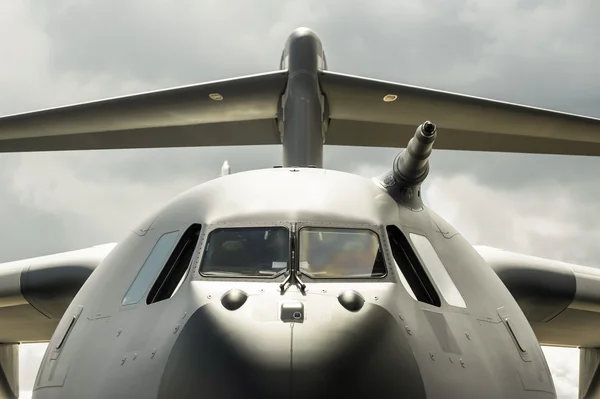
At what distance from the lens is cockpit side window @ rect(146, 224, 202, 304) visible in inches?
190

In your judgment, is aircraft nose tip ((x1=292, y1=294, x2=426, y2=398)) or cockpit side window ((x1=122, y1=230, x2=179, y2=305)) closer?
aircraft nose tip ((x1=292, y1=294, x2=426, y2=398))

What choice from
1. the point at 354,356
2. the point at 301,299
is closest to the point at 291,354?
the point at 354,356

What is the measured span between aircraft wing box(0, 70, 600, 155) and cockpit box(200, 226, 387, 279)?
4.74 m

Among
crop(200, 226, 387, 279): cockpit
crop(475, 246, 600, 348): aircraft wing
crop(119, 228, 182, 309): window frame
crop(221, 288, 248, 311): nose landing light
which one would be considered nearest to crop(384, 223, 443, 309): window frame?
crop(200, 226, 387, 279): cockpit

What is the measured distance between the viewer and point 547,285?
350 inches

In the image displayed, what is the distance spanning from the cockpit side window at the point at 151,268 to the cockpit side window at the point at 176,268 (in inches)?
2.6

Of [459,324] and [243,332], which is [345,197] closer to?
[459,324]

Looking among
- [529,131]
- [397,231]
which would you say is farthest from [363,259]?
[529,131]

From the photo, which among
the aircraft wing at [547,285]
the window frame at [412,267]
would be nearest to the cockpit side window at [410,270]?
the window frame at [412,267]

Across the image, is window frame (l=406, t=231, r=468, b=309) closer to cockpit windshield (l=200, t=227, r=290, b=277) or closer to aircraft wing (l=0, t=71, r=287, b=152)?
cockpit windshield (l=200, t=227, r=290, b=277)

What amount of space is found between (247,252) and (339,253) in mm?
597

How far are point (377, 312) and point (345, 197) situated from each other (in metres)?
1.47

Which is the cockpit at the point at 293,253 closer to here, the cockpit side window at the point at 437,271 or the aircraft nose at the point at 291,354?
the cockpit side window at the point at 437,271

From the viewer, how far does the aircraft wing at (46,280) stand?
29.0ft
